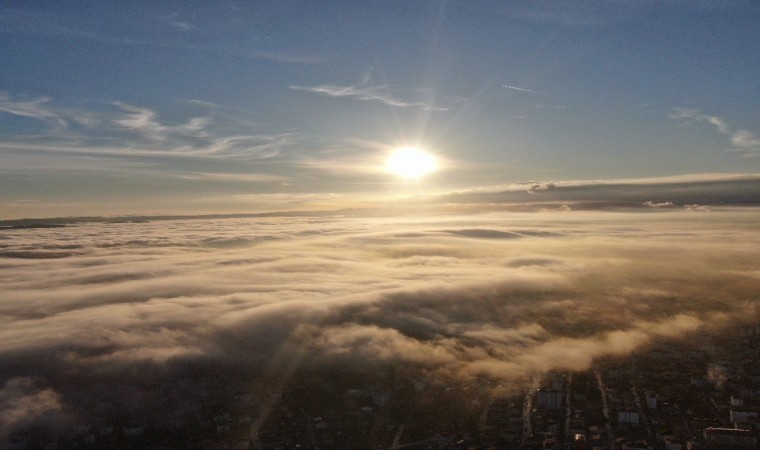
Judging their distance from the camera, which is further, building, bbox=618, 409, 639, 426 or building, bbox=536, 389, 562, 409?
building, bbox=536, 389, 562, 409

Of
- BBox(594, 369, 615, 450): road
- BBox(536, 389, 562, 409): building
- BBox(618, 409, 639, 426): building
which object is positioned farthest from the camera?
BBox(536, 389, 562, 409): building

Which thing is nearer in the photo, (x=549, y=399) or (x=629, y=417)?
(x=629, y=417)

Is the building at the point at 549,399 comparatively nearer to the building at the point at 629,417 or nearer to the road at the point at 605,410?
the road at the point at 605,410

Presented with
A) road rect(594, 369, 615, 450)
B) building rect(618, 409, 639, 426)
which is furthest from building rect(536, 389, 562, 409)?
building rect(618, 409, 639, 426)

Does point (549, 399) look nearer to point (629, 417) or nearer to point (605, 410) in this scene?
point (605, 410)

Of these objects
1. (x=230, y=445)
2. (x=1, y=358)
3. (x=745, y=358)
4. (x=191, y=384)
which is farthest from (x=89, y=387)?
(x=745, y=358)

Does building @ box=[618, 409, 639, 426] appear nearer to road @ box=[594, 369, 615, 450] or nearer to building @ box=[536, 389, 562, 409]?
road @ box=[594, 369, 615, 450]

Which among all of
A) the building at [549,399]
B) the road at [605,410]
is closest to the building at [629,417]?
the road at [605,410]

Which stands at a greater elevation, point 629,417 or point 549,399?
point 629,417

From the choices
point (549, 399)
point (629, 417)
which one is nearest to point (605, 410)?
point (629, 417)

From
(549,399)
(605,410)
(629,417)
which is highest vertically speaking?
(629,417)

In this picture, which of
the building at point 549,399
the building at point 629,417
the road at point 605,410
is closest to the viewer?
the road at point 605,410
